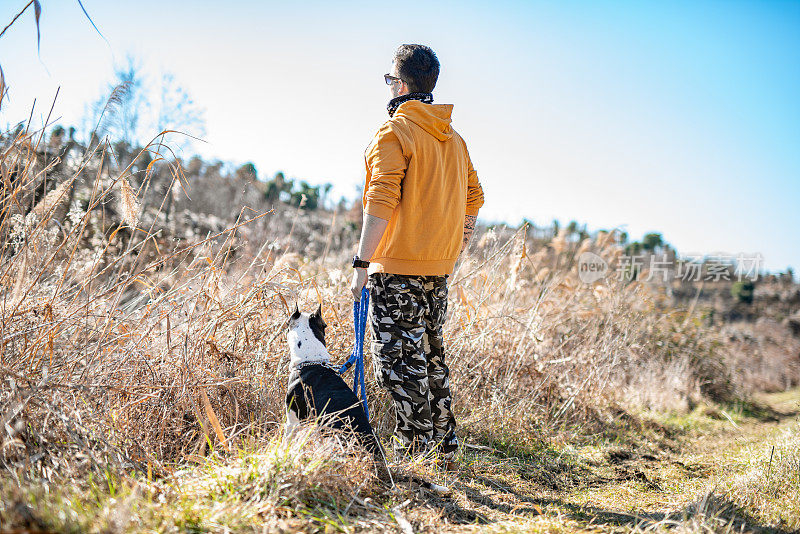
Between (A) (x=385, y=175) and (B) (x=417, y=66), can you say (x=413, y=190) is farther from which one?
(B) (x=417, y=66)

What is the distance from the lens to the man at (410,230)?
A: 2211 mm

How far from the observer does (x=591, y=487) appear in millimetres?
2682

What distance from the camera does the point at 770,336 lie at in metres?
8.55

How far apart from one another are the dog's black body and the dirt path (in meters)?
0.35

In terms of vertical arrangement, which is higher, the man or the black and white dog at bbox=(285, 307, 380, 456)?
the man

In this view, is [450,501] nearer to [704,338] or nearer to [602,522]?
[602,522]

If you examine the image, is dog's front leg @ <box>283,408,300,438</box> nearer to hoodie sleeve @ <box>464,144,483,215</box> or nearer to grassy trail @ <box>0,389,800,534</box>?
grassy trail @ <box>0,389,800,534</box>

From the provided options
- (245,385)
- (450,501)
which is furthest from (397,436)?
(245,385)

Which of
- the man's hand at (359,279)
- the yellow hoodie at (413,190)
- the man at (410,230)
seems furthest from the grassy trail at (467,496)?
the yellow hoodie at (413,190)

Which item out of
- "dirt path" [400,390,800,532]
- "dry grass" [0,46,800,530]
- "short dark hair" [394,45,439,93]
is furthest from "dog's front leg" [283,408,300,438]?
"short dark hair" [394,45,439,93]
